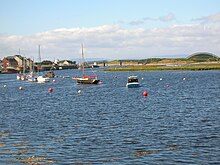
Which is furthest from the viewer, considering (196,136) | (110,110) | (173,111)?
(110,110)

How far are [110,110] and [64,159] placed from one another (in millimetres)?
27804

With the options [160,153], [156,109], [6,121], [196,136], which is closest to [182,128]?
[196,136]

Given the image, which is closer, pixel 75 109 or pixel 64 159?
pixel 64 159

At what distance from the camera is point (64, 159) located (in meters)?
28.1

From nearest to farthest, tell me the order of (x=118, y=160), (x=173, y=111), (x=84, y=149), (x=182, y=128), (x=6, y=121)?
1. (x=118, y=160)
2. (x=84, y=149)
3. (x=182, y=128)
4. (x=6, y=121)
5. (x=173, y=111)

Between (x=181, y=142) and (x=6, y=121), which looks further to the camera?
(x=6, y=121)

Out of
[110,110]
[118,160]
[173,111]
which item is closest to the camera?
[118,160]

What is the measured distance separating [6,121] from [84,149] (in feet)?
65.4

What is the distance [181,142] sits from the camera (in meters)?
32.2

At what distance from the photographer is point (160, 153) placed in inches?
1138

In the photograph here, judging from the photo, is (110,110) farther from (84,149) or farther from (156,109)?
(84,149)

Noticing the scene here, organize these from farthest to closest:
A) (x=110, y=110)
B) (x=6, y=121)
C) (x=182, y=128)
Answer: (x=110, y=110), (x=6, y=121), (x=182, y=128)

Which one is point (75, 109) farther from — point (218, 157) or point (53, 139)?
point (218, 157)

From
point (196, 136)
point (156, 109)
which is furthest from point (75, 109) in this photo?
point (196, 136)
